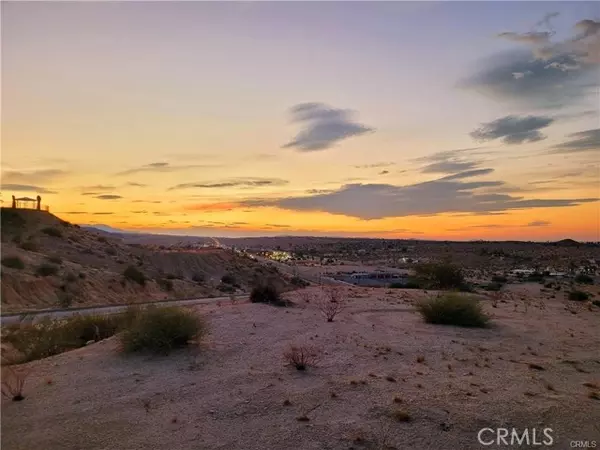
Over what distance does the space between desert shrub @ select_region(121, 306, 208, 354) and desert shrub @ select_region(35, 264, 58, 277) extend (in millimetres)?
23721

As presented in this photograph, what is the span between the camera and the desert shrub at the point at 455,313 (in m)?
19.4

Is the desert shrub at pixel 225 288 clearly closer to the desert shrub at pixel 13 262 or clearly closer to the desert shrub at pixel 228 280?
the desert shrub at pixel 228 280

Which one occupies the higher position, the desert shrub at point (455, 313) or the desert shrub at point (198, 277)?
the desert shrub at point (455, 313)

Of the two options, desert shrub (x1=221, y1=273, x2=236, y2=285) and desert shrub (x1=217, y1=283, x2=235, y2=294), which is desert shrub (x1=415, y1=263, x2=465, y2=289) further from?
desert shrub (x1=221, y1=273, x2=236, y2=285)

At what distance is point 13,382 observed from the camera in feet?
37.1

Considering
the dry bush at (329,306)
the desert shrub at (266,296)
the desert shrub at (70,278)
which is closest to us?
the dry bush at (329,306)

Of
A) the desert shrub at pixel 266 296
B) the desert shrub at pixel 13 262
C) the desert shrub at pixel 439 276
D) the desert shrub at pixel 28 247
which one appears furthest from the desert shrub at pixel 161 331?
the desert shrub at pixel 28 247

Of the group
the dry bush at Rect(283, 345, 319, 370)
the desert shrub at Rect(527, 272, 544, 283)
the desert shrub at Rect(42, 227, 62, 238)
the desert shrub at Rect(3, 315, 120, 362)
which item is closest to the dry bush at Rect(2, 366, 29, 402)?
the desert shrub at Rect(3, 315, 120, 362)

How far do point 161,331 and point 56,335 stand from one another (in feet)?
13.5

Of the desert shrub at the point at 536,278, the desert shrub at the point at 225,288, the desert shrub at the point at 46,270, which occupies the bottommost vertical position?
the desert shrub at the point at 225,288

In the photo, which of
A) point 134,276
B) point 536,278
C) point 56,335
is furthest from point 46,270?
point 536,278

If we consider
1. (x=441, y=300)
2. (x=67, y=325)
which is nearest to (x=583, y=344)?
(x=441, y=300)

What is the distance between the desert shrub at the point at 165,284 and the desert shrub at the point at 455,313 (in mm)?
28210

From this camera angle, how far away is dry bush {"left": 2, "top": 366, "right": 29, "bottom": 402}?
34.5ft
